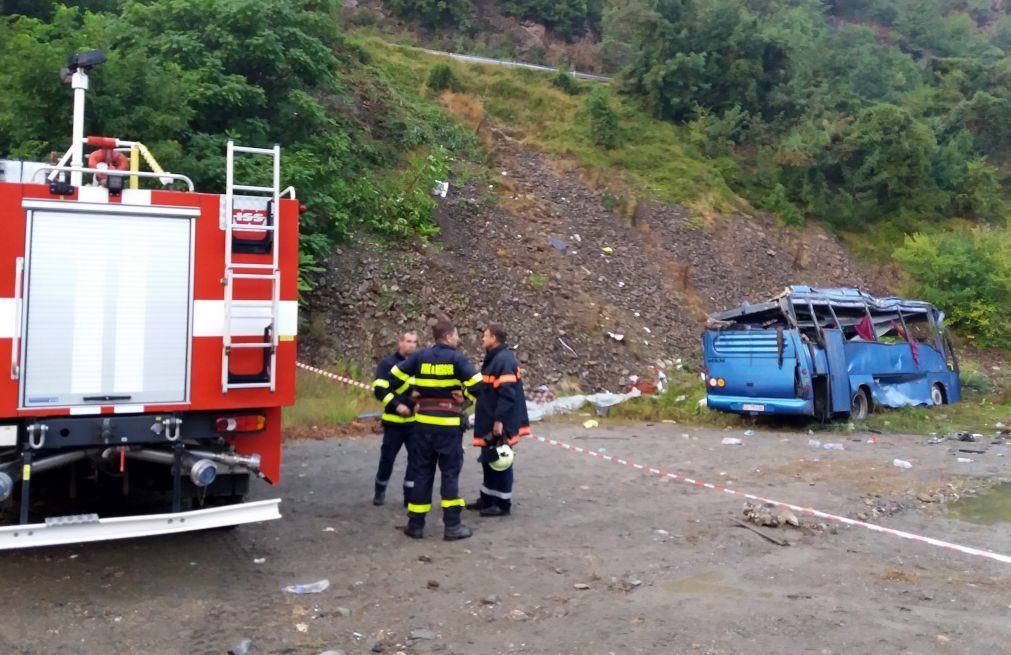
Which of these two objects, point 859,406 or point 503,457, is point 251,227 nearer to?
point 503,457

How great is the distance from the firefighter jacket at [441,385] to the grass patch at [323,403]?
5308 millimetres

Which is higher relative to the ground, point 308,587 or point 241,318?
point 241,318

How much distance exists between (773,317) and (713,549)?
846 centimetres

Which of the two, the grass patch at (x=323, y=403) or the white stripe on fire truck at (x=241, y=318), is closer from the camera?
the white stripe on fire truck at (x=241, y=318)

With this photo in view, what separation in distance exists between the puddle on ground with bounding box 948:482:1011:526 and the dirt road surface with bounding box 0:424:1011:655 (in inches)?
7.7

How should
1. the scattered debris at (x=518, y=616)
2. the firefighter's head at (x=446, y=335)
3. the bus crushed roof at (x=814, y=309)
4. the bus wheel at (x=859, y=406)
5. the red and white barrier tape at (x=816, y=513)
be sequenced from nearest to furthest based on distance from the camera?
1. the scattered debris at (x=518, y=616)
2. the red and white barrier tape at (x=816, y=513)
3. the firefighter's head at (x=446, y=335)
4. the bus crushed roof at (x=814, y=309)
5. the bus wheel at (x=859, y=406)

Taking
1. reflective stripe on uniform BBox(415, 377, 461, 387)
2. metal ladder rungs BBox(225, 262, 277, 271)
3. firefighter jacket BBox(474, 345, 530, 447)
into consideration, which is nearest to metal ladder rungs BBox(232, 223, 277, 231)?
metal ladder rungs BBox(225, 262, 277, 271)

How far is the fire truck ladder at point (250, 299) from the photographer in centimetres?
570

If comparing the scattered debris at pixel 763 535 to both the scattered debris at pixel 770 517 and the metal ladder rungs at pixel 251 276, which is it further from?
the metal ladder rungs at pixel 251 276

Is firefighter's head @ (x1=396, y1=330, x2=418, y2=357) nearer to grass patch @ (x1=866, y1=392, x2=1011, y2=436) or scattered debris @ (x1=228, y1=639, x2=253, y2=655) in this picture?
scattered debris @ (x1=228, y1=639, x2=253, y2=655)

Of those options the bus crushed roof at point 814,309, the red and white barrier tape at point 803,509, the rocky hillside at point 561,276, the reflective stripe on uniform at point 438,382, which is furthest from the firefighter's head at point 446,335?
the bus crushed roof at point 814,309

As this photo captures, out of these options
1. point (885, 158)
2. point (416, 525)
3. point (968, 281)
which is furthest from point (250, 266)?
point (885, 158)

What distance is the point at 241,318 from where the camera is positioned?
5781mm

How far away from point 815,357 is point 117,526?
36.3 feet
